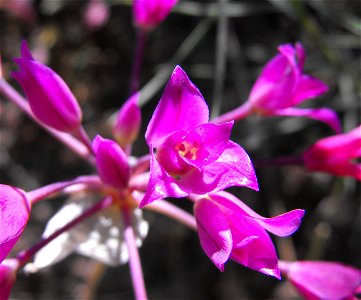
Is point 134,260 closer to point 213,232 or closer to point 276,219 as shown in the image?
point 213,232

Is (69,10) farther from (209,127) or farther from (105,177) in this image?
(209,127)

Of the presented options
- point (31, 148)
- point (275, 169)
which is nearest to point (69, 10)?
point (31, 148)

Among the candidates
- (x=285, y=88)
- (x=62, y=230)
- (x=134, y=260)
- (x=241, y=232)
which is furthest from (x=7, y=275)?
(x=285, y=88)

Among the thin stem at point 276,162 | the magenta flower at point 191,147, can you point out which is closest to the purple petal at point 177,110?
the magenta flower at point 191,147

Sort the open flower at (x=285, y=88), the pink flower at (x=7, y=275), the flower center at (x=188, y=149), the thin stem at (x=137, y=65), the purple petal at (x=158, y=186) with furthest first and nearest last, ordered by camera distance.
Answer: the thin stem at (x=137, y=65) → the open flower at (x=285, y=88) → the pink flower at (x=7, y=275) → the flower center at (x=188, y=149) → the purple petal at (x=158, y=186)

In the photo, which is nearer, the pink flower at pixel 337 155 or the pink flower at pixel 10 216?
the pink flower at pixel 10 216

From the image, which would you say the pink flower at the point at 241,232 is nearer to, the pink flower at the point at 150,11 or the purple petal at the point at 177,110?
the purple petal at the point at 177,110

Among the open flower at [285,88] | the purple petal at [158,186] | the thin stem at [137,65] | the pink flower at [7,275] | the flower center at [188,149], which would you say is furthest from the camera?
the thin stem at [137,65]
